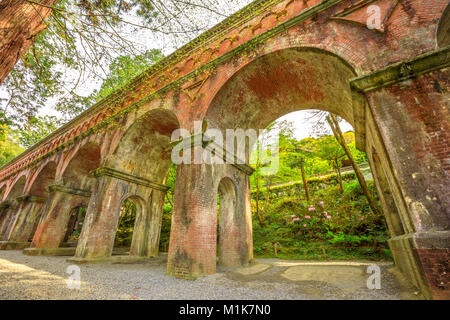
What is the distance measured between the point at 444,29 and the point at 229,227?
8.24 meters

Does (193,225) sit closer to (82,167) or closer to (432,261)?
(432,261)

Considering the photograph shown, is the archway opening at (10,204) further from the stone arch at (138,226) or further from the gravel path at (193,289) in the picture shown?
the gravel path at (193,289)

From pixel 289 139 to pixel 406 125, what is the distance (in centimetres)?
965

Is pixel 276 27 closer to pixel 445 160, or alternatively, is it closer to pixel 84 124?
pixel 445 160

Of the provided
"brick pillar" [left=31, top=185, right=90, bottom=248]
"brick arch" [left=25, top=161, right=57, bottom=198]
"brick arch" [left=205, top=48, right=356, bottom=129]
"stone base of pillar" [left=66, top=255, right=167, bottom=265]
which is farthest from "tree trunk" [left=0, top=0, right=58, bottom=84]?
"brick arch" [left=25, top=161, right=57, bottom=198]

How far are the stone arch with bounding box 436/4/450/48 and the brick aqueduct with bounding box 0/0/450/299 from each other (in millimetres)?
42

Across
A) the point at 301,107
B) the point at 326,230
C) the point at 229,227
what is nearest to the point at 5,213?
the point at 229,227

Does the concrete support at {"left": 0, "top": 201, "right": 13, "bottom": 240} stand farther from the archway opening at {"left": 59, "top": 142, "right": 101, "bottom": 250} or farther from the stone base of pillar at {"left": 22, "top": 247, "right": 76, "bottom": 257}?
the stone base of pillar at {"left": 22, "top": 247, "right": 76, "bottom": 257}

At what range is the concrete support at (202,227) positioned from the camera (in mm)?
5469

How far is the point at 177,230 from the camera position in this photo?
5.78 metres

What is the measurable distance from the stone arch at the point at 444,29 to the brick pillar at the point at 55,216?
53.4ft

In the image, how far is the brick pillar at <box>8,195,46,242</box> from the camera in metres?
13.4

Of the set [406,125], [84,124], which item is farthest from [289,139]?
[84,124]

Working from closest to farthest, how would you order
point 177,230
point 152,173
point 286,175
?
point 177,230, point 152,173, point 286,175
